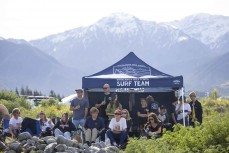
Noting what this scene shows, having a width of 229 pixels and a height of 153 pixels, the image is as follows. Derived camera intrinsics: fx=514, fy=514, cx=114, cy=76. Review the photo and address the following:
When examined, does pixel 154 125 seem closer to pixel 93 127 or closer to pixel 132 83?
pixel 93 127

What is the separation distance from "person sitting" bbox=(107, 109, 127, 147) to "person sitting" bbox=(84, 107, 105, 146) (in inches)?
18.9

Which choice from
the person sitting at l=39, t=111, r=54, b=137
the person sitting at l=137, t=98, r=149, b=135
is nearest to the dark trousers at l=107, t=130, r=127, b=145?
the person sitting at l=137, t=98, r=149, b=135

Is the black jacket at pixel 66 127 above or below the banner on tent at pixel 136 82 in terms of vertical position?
below

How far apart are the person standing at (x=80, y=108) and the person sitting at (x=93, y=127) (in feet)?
2.62

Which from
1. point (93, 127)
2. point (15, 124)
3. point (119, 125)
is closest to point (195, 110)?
point (119, 125)

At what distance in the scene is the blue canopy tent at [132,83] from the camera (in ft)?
47.9

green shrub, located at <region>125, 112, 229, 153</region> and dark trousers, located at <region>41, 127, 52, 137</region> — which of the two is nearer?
green shrub, located at <region>125, 112, 229, 153</region>

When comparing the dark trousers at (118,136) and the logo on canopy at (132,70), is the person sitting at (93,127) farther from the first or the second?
the logo on canopy at (132,70)

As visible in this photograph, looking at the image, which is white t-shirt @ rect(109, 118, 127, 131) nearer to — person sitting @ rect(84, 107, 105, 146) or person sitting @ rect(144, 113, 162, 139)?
person sitting @ rect(84, 107, 105, 146)

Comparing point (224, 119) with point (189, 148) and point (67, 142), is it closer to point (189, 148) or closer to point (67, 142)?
point (189, 148)

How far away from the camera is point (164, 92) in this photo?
1548 cm

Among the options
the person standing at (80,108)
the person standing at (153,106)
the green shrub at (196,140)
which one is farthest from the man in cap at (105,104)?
the green shrub at (196,140)

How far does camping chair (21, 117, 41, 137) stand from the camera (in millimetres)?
13117

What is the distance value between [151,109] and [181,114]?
0.90m
